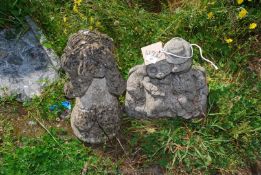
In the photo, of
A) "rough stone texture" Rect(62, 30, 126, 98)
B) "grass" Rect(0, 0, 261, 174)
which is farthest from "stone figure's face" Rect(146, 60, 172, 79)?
"grass" Rect(0, 0, 261, 174)

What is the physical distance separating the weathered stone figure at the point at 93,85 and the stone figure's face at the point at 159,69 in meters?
0.27

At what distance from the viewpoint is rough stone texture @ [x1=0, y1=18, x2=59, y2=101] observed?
4.29 m

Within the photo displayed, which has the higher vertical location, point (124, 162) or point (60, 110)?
point (60, 110)

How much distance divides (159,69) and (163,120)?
0.64m

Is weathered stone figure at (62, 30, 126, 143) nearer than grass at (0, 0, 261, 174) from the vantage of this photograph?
Yes

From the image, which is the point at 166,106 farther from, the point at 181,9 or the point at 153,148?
the point at 181,9

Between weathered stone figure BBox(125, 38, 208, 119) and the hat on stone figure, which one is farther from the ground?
the hat on stone figure

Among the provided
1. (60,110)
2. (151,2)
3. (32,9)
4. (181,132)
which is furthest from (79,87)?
(151,2)

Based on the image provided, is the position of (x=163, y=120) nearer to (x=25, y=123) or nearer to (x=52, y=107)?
(x=52, y=107)

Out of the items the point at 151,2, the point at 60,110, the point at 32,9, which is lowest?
the point at 60,110

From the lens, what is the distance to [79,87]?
351 centimetres

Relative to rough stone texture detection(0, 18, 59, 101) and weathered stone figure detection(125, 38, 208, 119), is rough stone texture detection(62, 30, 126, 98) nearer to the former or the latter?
weathered stone figure detection(125, 38, 208, 119)

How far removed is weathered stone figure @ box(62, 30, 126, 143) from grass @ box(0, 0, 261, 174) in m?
0.24

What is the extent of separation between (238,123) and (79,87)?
61.9 inches
